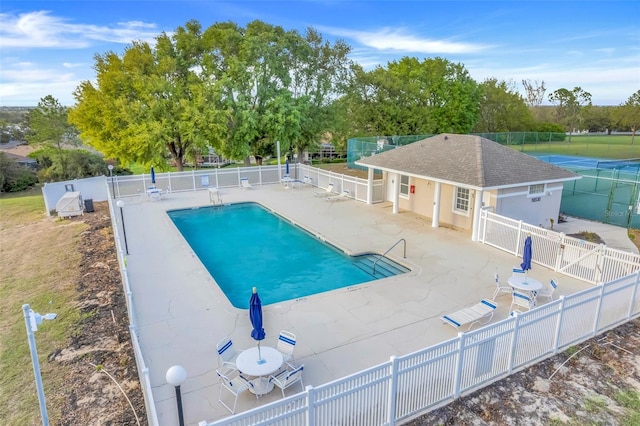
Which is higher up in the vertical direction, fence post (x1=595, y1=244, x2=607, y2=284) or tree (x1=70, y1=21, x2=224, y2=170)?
tree (x1=70, y1=21, x2=224, y2=170)

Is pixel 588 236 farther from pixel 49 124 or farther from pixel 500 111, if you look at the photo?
pixel 49 124

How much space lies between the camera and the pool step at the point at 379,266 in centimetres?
1132

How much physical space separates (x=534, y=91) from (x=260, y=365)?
84.4m

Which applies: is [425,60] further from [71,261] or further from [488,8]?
[71,261]

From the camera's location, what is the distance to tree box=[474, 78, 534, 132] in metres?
45.0

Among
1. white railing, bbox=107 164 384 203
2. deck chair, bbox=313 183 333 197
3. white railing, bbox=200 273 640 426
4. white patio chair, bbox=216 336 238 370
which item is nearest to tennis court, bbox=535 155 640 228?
white railing, bbox=107 164 384 203

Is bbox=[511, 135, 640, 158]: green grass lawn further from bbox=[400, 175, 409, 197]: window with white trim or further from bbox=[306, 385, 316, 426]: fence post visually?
bbox=[306, 385, 316, 426]: fence post

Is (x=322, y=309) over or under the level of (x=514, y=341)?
under

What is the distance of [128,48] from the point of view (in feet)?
84.9

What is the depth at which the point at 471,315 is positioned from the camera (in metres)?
7.82

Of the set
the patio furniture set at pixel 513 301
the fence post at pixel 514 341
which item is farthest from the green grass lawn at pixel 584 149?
the fence post at pixel 514 341

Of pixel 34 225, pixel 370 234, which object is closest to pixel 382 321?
pixel 370 234

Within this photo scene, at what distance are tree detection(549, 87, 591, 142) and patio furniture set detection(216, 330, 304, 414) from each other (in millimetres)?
68118

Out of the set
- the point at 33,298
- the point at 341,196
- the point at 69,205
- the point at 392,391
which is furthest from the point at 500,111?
the point at 33,298
